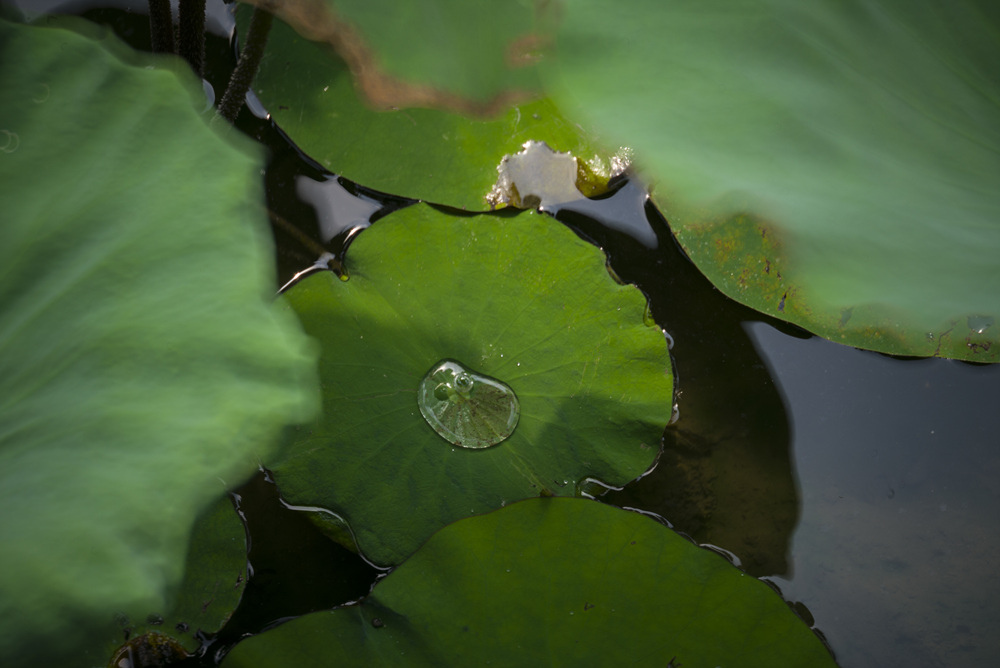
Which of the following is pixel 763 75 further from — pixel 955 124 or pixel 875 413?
pixel 875 413

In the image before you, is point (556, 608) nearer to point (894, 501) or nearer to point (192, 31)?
point (894, 501)

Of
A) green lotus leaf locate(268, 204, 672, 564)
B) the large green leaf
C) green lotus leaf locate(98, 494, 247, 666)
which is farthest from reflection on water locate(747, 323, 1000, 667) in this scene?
green lotus leaf locate(98, 494, 247, 666)

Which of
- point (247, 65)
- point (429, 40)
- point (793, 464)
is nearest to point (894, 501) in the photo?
point (793, 464)

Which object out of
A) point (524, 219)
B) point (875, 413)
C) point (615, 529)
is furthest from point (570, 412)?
point (875, 413)

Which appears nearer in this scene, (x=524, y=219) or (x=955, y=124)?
(x=955, y=124)

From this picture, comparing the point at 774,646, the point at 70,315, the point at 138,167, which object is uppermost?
the point at 138,167
